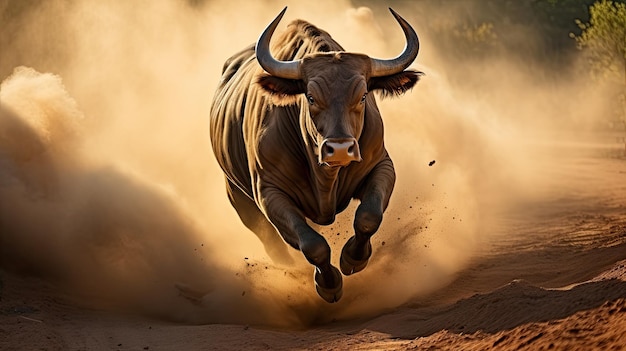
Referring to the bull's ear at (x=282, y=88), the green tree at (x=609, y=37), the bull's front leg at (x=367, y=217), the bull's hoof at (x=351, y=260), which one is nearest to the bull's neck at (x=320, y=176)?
the bull's ear at (x=282, y=88)

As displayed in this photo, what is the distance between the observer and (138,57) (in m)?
20.4

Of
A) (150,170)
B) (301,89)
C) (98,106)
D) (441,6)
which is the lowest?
(301,89)

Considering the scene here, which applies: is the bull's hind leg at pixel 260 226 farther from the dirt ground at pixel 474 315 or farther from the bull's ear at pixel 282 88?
the bull's ear at pixel 282 88

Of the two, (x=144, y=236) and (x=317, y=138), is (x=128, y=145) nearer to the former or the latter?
(x=144, y=236)

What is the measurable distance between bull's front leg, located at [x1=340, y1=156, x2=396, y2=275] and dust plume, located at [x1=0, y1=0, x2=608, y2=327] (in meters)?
0.70

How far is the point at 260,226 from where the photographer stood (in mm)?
10641

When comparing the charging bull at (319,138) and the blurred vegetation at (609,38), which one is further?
the blurred vegetation at (609,38)

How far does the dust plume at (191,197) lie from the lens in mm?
9336

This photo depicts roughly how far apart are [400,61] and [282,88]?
963 mm

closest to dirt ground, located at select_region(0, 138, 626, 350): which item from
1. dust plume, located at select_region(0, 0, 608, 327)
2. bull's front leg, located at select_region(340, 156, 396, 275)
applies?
dust plume, located at select_region(0, 0, 608, 327)

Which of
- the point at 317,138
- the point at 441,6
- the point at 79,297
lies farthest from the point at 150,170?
the point at 441,6

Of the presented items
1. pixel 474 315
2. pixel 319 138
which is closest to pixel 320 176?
pixel 319 138

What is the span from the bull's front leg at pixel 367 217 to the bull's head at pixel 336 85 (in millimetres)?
506

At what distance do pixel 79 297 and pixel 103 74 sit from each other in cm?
1159
